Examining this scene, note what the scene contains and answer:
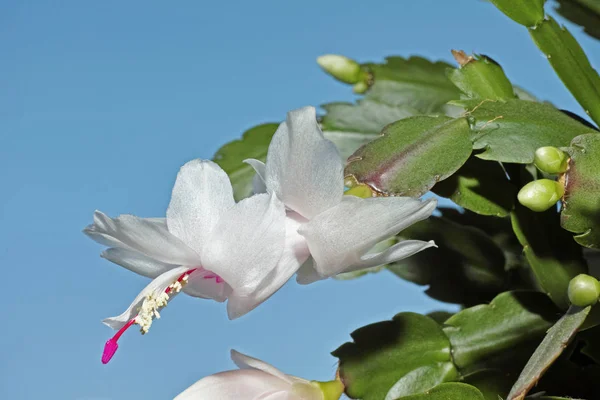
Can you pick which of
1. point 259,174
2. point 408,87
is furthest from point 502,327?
point 408,87

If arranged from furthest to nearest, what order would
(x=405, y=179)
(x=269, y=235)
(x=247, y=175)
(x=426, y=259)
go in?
(x=247, y=175) < (x=426, y=259) < (x=405, y=179) < (x=269, y=235)

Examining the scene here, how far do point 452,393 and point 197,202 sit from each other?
0.25m

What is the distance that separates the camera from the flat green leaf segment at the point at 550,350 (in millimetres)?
551

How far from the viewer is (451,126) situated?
69 cm

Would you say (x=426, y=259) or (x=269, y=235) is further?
(x=426, y=259)

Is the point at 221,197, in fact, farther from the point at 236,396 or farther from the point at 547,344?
the point at 547,344

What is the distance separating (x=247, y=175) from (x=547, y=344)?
47 cm

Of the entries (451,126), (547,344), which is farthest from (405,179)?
(547,344)

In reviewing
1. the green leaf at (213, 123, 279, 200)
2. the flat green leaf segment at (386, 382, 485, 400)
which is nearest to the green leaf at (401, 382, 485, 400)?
the flat green leaf segment at (386, 382, 485, 400)

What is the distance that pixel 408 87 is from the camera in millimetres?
1035

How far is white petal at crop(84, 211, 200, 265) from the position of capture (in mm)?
559

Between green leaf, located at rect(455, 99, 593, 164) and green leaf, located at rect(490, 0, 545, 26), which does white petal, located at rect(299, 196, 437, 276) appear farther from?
green leaf, located at rect(490, 0, 545, 26)

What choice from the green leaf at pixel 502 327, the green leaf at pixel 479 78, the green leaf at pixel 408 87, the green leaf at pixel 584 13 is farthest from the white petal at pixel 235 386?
the green leaf at pixel 584 13

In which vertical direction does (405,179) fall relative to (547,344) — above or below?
above
